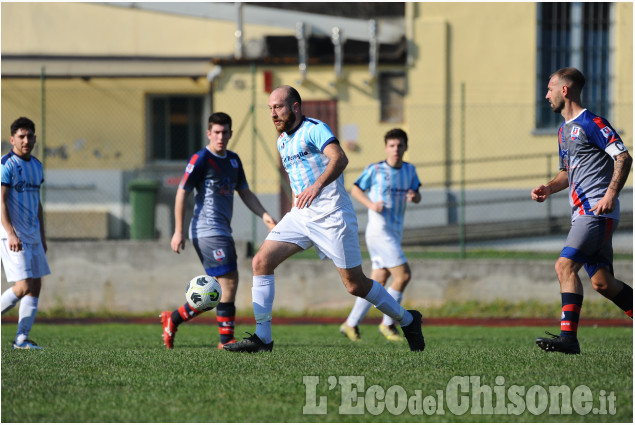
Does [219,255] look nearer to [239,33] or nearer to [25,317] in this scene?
[25,317]

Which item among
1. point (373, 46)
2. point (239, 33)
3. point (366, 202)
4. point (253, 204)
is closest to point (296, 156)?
point (253, 204)

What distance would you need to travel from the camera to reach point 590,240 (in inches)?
257

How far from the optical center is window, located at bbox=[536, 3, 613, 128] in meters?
19.6

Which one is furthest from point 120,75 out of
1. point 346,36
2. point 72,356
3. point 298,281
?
point 72,356

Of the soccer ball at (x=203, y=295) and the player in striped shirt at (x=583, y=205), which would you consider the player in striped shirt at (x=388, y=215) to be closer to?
the soccer ball at (x=203, y=295)

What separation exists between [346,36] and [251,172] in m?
5.67

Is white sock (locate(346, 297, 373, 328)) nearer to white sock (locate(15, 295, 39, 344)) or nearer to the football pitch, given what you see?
the football pitch

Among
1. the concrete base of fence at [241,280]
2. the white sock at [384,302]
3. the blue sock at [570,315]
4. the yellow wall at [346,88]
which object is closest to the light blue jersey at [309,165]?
the white sock at [384,302]

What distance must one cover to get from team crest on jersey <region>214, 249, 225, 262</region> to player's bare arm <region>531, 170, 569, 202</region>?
309 cm

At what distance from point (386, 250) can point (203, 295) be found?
2.78 m

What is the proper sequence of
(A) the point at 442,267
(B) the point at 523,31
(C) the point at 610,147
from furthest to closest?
(B) the point at 523,31 < (A) the point at 442,267 < (C) the point at 610,147

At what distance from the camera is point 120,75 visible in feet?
65.0

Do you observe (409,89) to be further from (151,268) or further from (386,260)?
(386,260)

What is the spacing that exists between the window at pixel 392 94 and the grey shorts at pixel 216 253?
11.8 m
